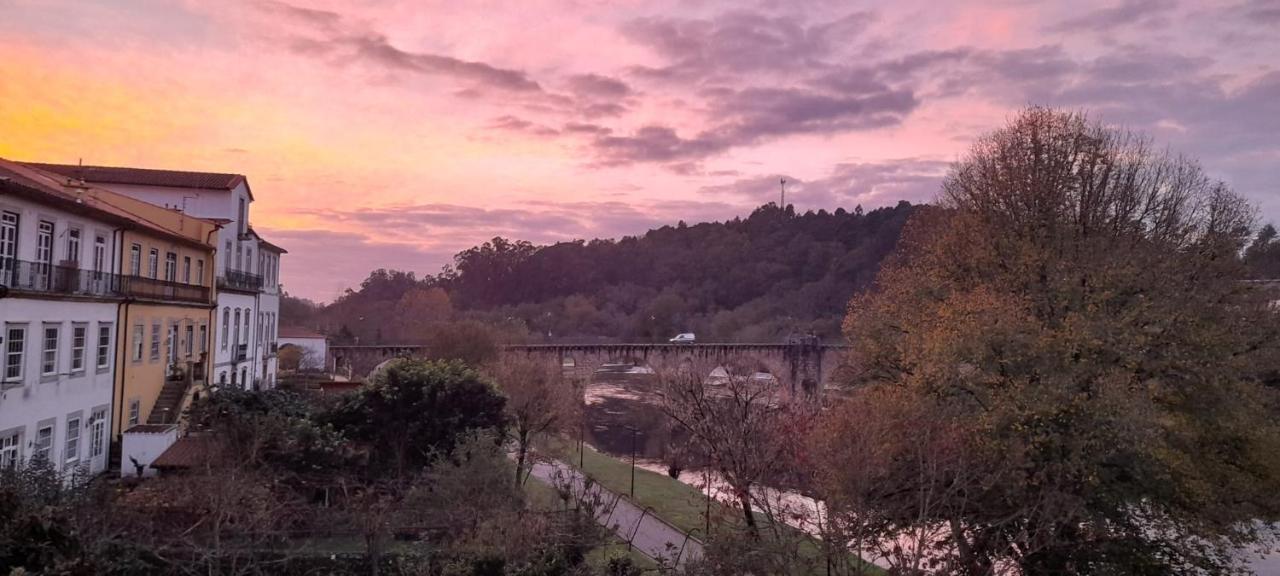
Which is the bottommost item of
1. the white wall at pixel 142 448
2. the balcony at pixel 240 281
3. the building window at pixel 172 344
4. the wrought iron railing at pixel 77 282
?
the white wall at pixel 142 448

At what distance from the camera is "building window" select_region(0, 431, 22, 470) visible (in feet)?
55.7

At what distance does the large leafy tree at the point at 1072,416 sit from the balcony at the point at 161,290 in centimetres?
1828

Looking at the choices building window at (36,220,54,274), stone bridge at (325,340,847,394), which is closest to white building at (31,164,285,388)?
building window at (36,220,54,274)

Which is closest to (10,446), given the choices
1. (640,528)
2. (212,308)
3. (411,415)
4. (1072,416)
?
(411,415)

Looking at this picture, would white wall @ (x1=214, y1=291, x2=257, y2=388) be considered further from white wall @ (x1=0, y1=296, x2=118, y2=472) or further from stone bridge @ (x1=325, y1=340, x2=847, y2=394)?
stone bridge @ (x1=325, y1=340, x2=847, y2=394)

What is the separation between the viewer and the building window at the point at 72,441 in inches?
766

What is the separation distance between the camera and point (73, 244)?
65.1ft

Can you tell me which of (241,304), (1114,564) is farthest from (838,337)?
(1114,564)

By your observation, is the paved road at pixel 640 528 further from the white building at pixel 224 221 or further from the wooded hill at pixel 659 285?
the wooded hill at pixel 659 285

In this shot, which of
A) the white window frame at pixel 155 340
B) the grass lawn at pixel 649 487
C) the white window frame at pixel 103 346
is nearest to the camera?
the white window frame at pixel 103 346

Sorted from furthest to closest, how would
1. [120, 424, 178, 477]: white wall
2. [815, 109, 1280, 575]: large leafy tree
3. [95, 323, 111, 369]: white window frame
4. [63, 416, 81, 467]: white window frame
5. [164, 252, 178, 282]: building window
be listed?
[164, 252, 178, 282]: building window
[95, 323, 111, 369]: white window frame
[120, 424, 178, 477]: white wall
[63, 416, 81, 467]: white window frame
[815, 109, 1280, 575]: large leafy tree

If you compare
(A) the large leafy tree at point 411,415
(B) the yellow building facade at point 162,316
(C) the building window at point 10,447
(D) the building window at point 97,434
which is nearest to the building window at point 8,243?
(C) the building window at point 10,447

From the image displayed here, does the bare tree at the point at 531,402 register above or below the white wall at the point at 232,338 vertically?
below

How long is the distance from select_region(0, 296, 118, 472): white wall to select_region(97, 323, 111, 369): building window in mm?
54
